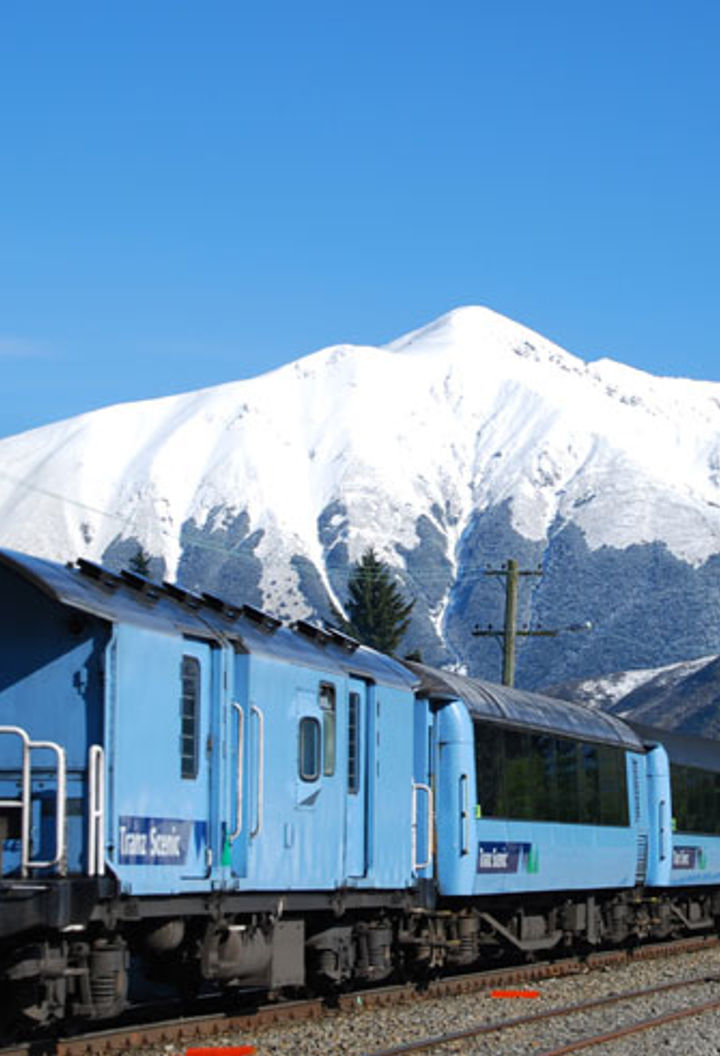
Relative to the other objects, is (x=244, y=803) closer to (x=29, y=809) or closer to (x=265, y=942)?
(x=265, y=942)

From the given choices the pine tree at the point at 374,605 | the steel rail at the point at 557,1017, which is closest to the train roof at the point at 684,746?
the steel rail at the point at 557,1017

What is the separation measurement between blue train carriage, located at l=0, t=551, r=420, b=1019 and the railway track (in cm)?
46

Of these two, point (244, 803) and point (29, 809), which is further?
point (244, 803)

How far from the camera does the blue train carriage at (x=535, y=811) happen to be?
21734 mm

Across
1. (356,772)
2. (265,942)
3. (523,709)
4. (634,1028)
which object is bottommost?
(634,1028)

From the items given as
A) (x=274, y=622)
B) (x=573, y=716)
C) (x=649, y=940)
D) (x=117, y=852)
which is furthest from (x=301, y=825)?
(x=649, y=940)

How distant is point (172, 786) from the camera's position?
49.2 ft

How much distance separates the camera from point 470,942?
73.9ft

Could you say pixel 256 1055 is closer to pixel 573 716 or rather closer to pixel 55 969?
pixel 55 969

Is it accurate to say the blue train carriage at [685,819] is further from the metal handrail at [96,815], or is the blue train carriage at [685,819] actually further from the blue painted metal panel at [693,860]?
the metal handrail at [96,815]

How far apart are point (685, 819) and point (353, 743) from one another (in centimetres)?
1407

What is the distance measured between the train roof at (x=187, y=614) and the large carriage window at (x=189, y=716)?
1.00 feet

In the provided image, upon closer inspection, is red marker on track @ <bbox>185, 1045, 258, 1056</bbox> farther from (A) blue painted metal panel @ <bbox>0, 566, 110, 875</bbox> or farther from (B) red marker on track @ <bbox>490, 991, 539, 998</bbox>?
(B) red marker on track @ <bbox>490, 991, 539, 998</bbox>

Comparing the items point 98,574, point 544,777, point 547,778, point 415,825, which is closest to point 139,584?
point 98,574
